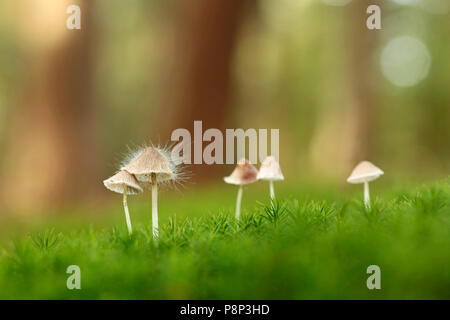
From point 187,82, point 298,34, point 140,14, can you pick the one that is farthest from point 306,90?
point 187,82

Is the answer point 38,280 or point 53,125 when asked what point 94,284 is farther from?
point 53,125

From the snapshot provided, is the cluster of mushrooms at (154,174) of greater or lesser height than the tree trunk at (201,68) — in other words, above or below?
below

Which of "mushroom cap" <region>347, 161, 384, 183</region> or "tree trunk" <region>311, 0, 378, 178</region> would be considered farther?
"tree trunk" <region>311, 0, 378, 178</region>

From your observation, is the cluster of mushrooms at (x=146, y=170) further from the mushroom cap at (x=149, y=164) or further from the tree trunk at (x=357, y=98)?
the tree trunk at (x=357, y=98)

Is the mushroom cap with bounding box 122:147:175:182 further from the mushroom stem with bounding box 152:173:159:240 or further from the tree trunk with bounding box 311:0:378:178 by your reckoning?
the tree trunk with bounding box 311:0:378:178

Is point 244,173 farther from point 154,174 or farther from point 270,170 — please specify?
point 154,174

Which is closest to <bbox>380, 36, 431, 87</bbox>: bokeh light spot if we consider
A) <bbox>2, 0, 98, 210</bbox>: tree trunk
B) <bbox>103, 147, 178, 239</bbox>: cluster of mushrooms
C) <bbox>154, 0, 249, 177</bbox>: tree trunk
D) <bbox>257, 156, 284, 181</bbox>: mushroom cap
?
<bbox>154, 0, 249, 177</bbox>: tree trunk

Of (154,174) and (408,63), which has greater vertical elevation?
(408,63)

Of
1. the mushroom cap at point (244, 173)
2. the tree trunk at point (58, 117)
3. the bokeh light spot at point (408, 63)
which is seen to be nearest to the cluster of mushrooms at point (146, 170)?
the mushroom cap at point (244, 173)

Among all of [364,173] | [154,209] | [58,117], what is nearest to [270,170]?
[364,173]

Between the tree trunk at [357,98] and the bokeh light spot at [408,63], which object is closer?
the tree trunk at [357,98]

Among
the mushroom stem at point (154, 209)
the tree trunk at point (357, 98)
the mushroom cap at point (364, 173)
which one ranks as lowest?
the mushroom stem at point (154, 209)

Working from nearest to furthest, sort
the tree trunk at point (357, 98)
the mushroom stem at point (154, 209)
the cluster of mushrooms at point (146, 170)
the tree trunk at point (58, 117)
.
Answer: the mushroom stem at point (154, 209) → the cluster of mushrooms at point (146, 170) → the tree trunk at point (357, 98) → the tree trunk at point (58, 117)
